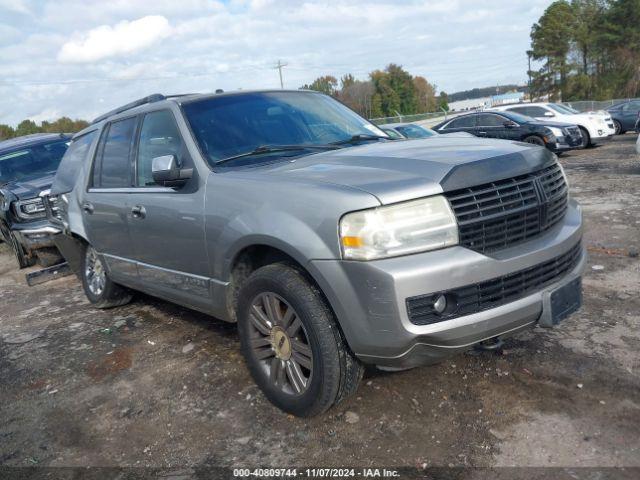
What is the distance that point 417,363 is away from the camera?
2.67m

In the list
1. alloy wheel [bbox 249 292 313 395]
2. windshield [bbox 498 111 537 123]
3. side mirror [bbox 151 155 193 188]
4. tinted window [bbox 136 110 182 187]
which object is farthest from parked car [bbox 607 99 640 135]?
alloy wheel [bbox 249 292 313 395]

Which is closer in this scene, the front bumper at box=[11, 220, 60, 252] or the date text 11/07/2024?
the date text 11/07/2024

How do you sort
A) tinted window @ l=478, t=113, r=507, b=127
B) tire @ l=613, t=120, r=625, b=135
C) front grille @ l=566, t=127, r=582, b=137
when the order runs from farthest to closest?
tire @ l=613, t=120, r=625, b=135 → tinted window @ l=478, t=113, r=507, b=127 → front grille @ l=566, t=127, r=582, b=137

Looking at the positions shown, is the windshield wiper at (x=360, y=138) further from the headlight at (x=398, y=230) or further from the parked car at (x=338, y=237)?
the headlight at (x=398, y=230)

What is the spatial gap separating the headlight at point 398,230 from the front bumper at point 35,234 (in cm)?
628

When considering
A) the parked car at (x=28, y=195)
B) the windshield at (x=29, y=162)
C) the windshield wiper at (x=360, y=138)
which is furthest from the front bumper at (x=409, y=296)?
the windshield at (x=29, y=162)

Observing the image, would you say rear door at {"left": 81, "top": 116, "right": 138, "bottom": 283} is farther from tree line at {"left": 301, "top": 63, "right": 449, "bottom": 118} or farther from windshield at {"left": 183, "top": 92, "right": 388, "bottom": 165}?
tree line at {"left": 301, "top": 63, "right": 449, "bottom": 118}

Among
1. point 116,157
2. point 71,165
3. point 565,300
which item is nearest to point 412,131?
point 71,165

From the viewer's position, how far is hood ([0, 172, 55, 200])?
7887 millimetres

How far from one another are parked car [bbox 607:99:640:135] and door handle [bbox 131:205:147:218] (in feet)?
68.0

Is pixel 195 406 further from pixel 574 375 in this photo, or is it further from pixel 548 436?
pixel 574 375

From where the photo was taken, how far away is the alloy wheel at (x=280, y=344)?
9.78 ft

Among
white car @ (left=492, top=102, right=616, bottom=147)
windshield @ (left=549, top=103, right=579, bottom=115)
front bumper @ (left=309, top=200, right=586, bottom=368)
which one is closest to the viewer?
front bumper @ (left=309, top=200, right=586, bottom=368)

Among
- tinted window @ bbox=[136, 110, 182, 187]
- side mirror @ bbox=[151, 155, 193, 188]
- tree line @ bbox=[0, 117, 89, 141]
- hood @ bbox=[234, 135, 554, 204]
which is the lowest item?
hood @ bbox=[234, 135, 554, 204]
